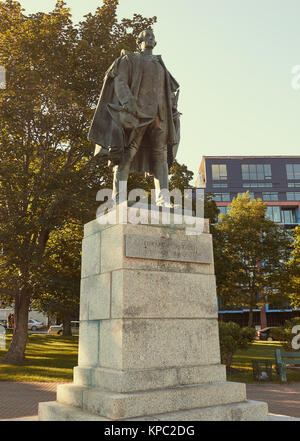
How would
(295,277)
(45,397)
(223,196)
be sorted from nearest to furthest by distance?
(45,397) < (295,277) < (223,196)

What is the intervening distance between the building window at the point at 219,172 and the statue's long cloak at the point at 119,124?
188 feet

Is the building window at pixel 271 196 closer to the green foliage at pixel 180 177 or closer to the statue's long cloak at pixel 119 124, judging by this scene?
the green foliage at pixel 180 177

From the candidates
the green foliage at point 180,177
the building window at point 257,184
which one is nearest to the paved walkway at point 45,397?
the green foliage at point 180,177

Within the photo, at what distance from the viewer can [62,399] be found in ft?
18.6

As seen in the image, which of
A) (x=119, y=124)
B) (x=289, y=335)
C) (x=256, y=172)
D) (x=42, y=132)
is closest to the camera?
(x=119, y=124)

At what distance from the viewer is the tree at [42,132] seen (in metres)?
16.9

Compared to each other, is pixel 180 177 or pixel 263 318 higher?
pixel 180 177

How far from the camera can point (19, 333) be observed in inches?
731

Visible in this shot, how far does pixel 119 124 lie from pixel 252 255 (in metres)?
27.0

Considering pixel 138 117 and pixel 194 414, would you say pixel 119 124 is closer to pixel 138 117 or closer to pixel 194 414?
pixel 138 117

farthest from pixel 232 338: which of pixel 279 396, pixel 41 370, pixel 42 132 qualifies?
pixel 42 132

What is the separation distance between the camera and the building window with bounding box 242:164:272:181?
209 ft
